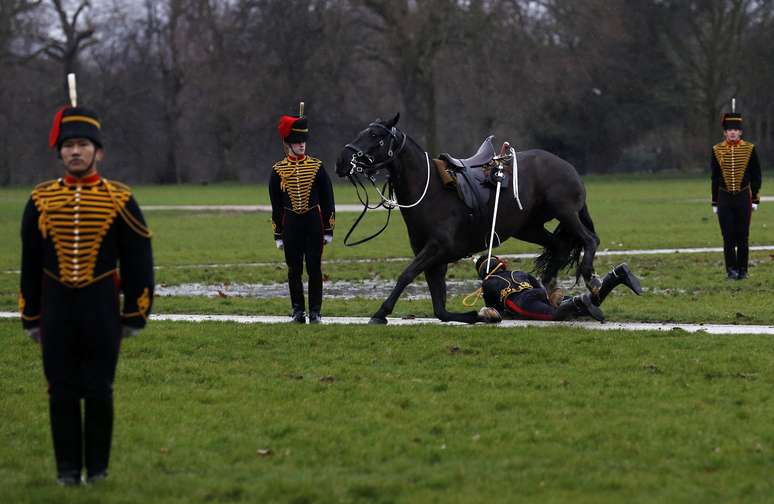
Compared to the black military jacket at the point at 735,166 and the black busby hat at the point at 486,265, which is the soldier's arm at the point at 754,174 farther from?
the black busby hat at the point at 486,265

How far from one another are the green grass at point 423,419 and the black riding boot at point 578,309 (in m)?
0.66

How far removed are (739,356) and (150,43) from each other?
69046 millimetres

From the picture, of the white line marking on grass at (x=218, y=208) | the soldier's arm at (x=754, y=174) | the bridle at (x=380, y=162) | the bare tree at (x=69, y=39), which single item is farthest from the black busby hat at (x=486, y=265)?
the bare tree at (x=69, y=39)

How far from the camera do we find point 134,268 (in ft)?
22.4

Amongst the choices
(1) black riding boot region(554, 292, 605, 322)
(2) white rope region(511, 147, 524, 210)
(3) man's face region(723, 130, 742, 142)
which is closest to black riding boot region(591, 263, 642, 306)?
(1) black riding boot region(554, 292, 605, 322)

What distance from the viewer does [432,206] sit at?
40.9 feet

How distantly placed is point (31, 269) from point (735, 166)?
12.0 meters

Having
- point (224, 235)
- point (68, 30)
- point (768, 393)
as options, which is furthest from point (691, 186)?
point (768, 393)

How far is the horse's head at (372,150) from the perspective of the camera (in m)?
11.9

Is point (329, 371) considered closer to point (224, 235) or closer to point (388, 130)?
point (388, 130)

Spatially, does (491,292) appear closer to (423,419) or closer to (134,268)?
(423,419)

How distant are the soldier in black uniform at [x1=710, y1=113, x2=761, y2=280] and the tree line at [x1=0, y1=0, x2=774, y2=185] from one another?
138 feet

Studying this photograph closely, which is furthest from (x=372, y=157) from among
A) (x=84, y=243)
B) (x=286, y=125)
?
(x=84, y=243)

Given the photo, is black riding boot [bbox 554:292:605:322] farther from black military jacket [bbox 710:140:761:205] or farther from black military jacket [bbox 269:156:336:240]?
black military jacket [bbox 710:140:761:205]
